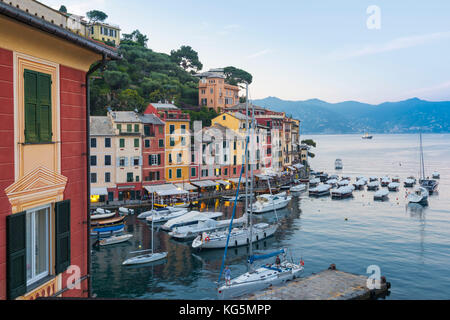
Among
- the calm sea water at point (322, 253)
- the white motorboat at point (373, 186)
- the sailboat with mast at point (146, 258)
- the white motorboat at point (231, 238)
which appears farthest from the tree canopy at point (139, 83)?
the white motorboat at point (373, 186)

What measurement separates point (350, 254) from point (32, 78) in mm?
39956

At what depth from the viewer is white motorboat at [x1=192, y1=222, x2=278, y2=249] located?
41500 millimetres

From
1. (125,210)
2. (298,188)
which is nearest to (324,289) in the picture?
(125,210)

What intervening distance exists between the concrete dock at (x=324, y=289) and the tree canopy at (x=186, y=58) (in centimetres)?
11711

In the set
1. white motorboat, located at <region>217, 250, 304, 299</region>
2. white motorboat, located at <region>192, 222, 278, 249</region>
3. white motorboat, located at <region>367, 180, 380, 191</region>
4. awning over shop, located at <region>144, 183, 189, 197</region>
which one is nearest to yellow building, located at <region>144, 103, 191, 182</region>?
awning over shop, located at <region>144, 183, 189, 197</region>

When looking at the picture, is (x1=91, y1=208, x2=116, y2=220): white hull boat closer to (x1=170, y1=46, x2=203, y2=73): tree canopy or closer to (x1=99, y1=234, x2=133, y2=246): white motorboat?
(x1=99, y1=234, x2=133, y2=246): white motorboat

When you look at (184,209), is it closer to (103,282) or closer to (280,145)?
(103,282)

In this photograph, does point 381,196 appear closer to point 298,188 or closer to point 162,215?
point 298,188

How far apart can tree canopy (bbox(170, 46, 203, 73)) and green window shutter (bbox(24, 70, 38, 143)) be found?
13409cm

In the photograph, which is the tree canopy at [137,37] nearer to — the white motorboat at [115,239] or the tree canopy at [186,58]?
the tree canopy at [186,58]

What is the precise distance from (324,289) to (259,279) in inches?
214

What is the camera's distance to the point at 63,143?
838 centimetres
